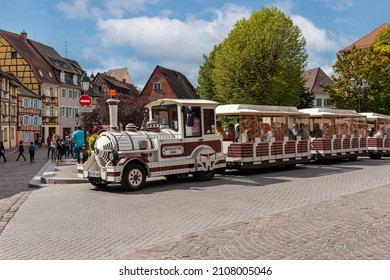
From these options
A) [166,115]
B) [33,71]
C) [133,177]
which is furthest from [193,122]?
[33,71]


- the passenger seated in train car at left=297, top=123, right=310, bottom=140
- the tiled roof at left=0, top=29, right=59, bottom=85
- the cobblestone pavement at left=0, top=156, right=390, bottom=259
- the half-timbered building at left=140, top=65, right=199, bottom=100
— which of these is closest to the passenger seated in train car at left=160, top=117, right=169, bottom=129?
the cobblestone pavement at left=0, top=156, right=390, bottom=259

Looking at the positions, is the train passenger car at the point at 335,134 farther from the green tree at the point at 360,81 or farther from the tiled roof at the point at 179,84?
the tiled roof at the point at 179,84

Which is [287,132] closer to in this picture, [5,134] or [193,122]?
[193,122]

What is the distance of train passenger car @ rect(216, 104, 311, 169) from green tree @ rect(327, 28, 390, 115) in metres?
23.8

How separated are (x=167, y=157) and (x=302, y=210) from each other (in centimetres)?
588

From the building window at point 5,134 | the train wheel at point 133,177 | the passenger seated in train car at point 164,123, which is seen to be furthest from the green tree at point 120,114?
the train wheel at point 133,177

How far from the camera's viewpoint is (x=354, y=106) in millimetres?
41375

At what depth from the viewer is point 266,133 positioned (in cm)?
1856

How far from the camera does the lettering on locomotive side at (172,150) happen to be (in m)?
14.2

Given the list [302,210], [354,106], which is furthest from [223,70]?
[302,210]

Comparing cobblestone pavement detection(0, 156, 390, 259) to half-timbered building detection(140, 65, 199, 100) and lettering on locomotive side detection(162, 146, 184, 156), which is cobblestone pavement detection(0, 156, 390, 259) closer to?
Answer: lettering on locomotive side detection(162, 146, 184, 156)

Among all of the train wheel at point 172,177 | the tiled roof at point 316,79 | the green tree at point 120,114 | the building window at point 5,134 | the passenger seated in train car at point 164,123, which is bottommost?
the train wheel at point 172,177

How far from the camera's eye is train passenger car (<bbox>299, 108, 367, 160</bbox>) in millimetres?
22848

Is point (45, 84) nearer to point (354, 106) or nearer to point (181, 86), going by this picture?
point (181, 86)
